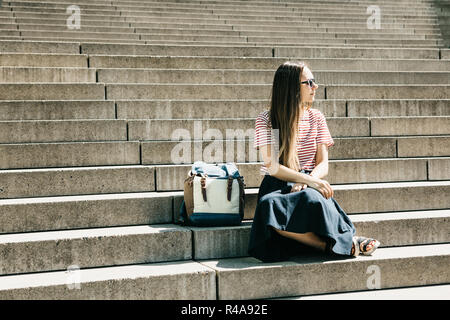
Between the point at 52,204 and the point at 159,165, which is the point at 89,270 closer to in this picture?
the point at 52,204

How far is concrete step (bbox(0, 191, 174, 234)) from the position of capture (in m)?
4.02

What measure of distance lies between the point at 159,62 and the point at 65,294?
3.75 metres

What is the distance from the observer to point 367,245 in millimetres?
3943

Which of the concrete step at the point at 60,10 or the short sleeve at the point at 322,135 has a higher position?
the concrete step at the point at 60,10

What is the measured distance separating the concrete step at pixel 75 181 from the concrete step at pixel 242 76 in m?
1.88

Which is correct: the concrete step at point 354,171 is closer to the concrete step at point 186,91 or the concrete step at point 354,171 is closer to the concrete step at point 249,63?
the concrete step at point 186,91

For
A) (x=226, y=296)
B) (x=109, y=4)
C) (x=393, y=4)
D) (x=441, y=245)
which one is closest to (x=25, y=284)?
(x=226, y=296)

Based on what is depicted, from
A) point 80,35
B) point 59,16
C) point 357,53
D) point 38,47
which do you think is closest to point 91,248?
point 38,47

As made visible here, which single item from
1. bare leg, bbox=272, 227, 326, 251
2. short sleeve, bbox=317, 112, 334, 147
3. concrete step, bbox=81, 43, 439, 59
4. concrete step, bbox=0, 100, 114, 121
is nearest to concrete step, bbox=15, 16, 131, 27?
concrete step, bbox=81, 43, 439, 59

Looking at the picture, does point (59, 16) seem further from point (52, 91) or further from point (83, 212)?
point (83, 212)

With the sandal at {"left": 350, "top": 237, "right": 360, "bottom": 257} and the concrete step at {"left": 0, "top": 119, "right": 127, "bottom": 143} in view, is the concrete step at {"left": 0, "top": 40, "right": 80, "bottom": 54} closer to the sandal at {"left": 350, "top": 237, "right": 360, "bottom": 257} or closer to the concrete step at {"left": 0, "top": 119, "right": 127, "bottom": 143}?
the concrete step at {"left": 0, "top": 119, "right": 127, "bottom": 143}

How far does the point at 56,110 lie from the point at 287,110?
2.39m

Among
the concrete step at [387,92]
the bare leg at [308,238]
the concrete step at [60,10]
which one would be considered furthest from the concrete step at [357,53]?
the bare leg at [308,238]

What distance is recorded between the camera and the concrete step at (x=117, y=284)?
11.0ft
